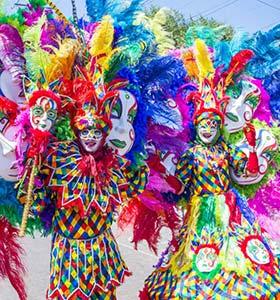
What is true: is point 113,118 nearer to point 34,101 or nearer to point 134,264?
point 34,101

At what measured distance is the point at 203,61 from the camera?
326 cm

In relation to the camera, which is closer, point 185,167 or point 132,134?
point 132,134

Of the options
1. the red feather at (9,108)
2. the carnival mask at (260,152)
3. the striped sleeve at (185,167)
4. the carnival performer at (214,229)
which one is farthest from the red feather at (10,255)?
the carnival mask at (260,152)

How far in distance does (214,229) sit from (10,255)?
1.06 meters

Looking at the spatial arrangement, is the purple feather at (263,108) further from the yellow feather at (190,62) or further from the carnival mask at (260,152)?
the yellow feather at (190,62)

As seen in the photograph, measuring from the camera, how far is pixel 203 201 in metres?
3.14

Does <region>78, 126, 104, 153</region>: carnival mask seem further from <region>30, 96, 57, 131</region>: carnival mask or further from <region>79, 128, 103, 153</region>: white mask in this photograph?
<region>30, 96, 57, 131</region>: carnival mask

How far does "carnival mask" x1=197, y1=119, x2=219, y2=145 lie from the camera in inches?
123

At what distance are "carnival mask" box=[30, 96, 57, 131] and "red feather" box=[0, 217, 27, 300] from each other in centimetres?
63

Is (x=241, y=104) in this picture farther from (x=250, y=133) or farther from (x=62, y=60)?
(x=62, y=60)

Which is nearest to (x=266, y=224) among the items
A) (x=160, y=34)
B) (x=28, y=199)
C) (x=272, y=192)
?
(x=272, y=192)

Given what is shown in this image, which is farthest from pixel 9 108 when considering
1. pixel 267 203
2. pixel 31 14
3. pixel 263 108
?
pixel 267 203

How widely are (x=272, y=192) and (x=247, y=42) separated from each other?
0.95 m

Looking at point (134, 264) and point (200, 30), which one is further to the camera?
point (134, 264)
